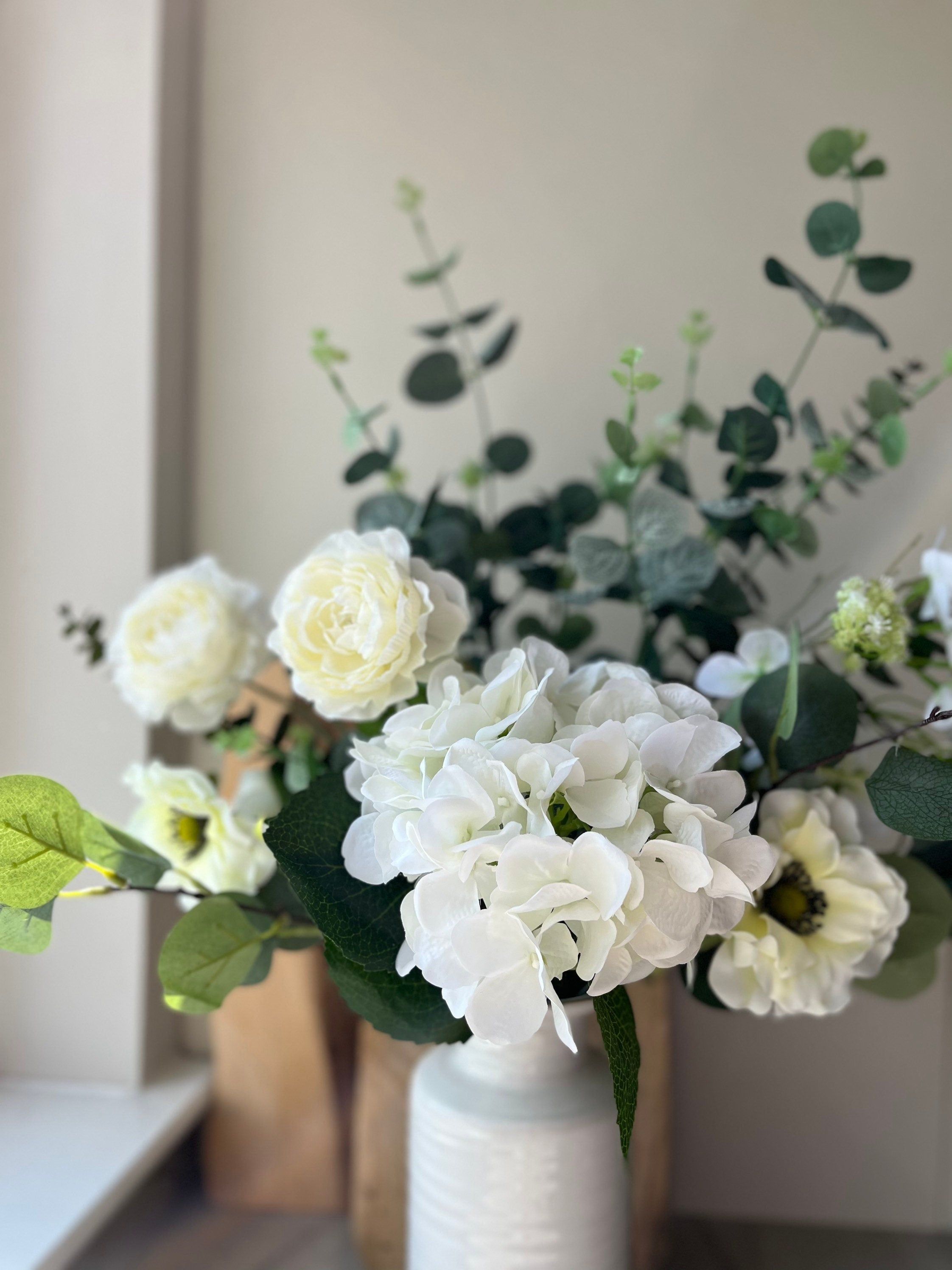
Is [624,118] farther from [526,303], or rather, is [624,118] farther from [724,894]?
[724,894]

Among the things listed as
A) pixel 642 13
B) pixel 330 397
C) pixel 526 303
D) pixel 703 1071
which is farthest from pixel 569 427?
pixel 703 1071

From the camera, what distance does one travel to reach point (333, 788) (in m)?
0.48

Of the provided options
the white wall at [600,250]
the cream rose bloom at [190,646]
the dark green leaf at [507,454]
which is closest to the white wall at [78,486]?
the white wall at [600,250]

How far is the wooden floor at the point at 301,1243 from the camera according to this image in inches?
29.0

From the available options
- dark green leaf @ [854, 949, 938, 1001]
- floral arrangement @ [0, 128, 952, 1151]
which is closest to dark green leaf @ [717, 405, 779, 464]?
floral arrangement @ [0, 128, 952, 1151]

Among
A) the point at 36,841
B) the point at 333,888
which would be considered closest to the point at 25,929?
the point at 36,841

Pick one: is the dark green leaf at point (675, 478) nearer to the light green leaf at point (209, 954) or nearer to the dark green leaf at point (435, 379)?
the dark green leaf at point (435, 379)

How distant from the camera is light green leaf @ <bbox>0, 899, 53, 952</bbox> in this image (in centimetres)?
44

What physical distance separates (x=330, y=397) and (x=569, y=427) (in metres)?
0.22

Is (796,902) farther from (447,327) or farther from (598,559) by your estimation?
(447,327)

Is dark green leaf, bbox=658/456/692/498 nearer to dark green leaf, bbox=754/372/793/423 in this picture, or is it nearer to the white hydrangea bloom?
dark green leaf, bbox=754/372/793/423

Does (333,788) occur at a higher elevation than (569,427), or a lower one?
lower

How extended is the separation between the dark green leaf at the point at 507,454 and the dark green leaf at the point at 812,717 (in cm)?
33

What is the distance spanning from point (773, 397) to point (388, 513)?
27 cm
